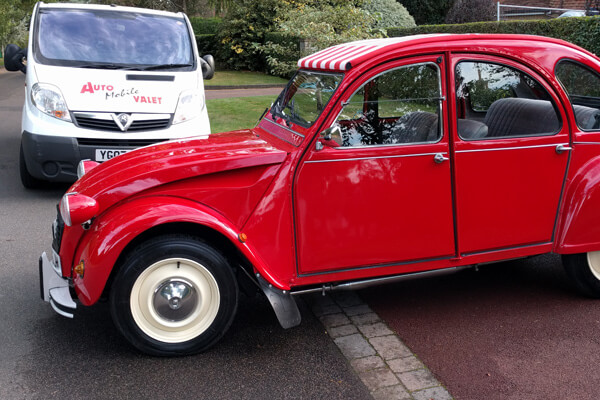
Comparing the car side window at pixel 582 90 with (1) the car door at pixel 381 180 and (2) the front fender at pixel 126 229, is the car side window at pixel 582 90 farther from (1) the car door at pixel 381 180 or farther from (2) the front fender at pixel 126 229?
(2) the front fender at pixel 126 229

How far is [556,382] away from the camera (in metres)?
3.53

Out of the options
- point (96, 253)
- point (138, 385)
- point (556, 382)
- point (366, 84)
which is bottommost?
point (556, 382)

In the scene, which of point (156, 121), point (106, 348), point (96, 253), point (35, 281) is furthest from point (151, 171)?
point (156, 121)

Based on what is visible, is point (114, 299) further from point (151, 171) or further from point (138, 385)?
point (151, 171)

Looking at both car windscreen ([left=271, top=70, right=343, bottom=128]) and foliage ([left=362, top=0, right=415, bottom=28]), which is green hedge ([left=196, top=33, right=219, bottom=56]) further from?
car windscreen ([left=271, top=70, right=343, bottom=128])

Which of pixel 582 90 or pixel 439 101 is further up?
pixel 439 101

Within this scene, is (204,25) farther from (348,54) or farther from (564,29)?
(348,54)

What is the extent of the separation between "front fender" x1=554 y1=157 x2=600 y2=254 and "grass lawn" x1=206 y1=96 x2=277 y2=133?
8.24m

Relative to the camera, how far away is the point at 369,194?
152 inches

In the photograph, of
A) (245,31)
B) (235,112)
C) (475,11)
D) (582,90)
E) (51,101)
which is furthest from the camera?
(245,31)

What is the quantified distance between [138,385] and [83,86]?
4.52 metres

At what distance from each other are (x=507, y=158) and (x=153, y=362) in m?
2.64

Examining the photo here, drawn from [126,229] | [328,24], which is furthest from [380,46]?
[328,24]

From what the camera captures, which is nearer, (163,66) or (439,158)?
(439,158)
